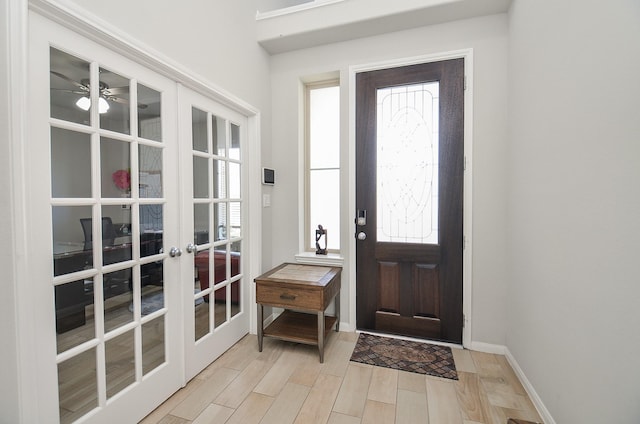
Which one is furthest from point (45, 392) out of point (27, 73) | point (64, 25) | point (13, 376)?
point (64, 25)

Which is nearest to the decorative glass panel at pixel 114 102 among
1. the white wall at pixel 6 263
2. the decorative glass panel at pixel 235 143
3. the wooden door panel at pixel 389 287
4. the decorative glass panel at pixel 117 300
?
the white wall at pixel 6 263

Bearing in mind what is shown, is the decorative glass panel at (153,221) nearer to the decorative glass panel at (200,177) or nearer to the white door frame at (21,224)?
the decorative glass panel at (200,177)

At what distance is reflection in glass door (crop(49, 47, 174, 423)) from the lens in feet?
3.99

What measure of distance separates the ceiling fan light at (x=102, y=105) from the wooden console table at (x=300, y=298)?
148cm

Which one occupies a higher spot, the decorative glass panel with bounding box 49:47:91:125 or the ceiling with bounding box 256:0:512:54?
the ceiling with bounding box 256:0:512:54

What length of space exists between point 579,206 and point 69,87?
7.68ft

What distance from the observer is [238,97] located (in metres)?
2.28

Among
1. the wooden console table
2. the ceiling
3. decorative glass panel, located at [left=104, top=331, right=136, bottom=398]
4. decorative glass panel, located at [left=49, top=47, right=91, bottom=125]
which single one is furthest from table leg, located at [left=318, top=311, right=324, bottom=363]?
the ceiling

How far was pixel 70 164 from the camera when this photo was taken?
4.08 feet

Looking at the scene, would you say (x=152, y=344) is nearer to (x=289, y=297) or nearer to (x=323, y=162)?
(x=289, y=297)

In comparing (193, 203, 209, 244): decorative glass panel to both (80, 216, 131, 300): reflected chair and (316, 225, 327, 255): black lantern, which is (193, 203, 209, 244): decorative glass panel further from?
(316, 225, 327, 255): black lantern

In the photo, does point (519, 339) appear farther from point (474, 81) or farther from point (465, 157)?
point (474, 81)

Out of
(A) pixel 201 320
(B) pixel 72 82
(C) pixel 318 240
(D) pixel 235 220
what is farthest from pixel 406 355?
(B) pixel 72 82

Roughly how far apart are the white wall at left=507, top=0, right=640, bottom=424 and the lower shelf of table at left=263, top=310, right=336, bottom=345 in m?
1.43
